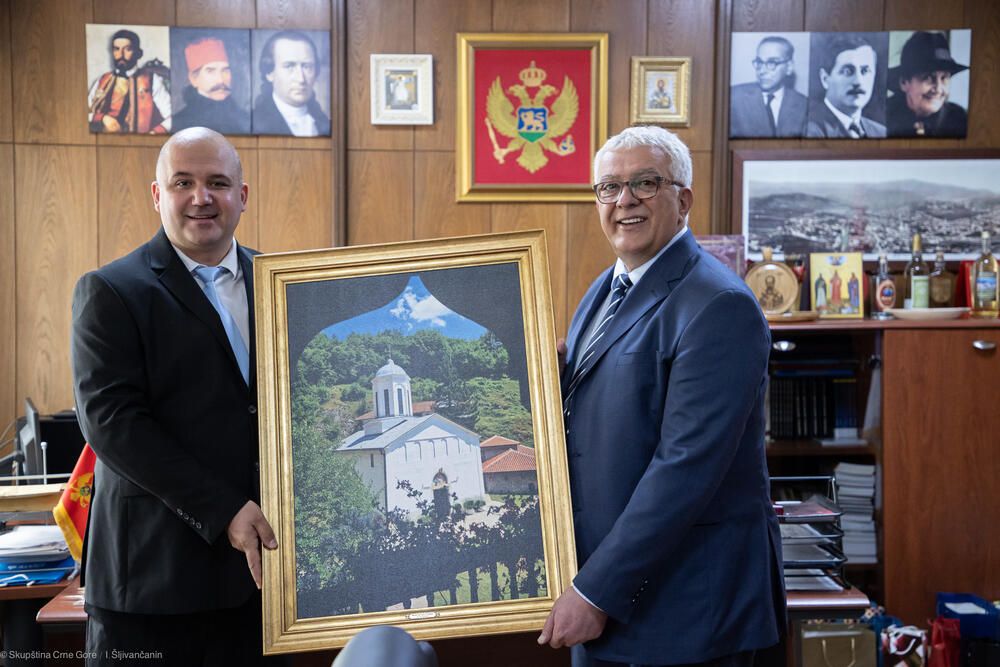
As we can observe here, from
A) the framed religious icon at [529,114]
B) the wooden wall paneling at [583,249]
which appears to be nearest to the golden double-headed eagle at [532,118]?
the framed religious icon at [529,114]

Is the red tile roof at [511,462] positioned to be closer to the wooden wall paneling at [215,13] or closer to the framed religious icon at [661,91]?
the framed religious icon at [661,91]

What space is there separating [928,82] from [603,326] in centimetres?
270

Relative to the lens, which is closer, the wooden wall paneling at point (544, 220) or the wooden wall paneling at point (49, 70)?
the wooden wall paneling at point (49, 70)

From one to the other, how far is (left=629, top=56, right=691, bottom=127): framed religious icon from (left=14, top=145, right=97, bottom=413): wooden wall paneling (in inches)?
97.6

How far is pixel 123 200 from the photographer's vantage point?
3367 millimetres

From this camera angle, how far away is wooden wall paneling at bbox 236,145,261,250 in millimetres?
3375

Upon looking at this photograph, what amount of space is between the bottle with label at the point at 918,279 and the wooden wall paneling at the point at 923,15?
3.20 feet

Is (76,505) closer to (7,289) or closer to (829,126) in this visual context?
(7,289)

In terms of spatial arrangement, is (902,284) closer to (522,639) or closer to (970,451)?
(970,451)

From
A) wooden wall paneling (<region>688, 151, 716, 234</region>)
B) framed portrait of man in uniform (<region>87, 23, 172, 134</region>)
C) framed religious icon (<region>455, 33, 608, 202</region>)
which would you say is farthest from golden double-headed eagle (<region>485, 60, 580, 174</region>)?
framed portrait of man in uniform (<region>87, 23, 172, 134</region>)

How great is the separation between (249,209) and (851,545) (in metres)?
2.97

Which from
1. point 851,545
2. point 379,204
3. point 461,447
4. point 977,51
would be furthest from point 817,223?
point 461,447

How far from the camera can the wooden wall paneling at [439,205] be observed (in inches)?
135

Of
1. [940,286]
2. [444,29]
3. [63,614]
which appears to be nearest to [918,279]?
[940,286]
